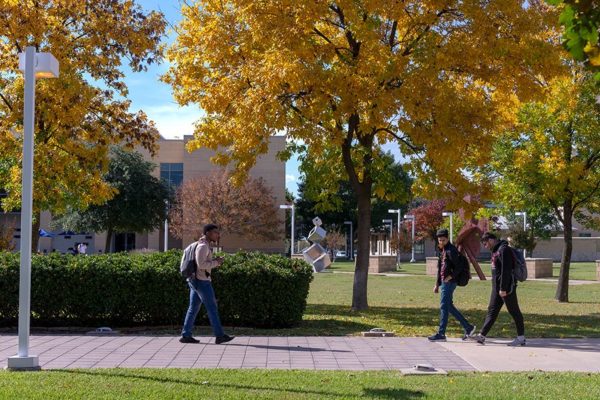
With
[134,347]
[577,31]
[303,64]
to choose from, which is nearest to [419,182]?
[303,64]

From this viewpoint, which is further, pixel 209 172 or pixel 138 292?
pixel 209 172

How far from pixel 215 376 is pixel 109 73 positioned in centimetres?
1073

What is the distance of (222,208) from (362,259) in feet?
141

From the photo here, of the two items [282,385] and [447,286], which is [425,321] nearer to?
[447,286]

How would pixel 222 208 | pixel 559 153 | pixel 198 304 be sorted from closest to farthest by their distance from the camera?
1. pixel 198 304
2. pixel 559 153
3. pixel 222 208

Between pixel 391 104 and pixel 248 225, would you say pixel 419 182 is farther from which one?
pixel 248 225

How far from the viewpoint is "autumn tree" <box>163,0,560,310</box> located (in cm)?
1348

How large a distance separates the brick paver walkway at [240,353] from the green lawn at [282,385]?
0.62m

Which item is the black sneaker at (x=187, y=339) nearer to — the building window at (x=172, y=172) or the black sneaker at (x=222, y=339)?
the black sneaker at (x=222, y=339)

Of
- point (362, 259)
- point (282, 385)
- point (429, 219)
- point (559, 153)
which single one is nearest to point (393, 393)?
point (282, 385)

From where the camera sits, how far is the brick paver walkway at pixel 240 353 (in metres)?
8.62

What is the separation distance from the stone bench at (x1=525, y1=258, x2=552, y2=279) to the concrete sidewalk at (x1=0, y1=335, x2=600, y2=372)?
78.4ft

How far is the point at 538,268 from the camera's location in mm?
34531

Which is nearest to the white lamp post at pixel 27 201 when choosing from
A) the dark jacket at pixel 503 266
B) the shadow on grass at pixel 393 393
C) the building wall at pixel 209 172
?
the shadow on grass at pixel 393 393
